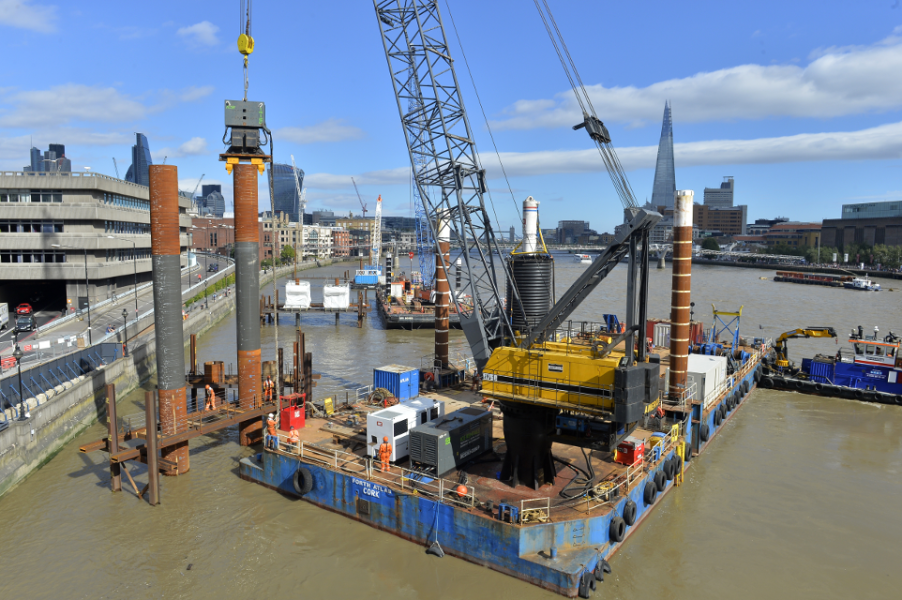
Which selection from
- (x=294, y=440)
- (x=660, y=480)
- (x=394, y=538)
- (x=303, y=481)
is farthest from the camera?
(x=294, y=440)

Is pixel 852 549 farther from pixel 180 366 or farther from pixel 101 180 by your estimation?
pixel 101 180

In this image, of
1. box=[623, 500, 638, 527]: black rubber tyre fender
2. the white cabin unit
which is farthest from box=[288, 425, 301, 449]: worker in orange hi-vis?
the white cabin unit

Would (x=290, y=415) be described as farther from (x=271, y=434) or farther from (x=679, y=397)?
(x=679, y=397)

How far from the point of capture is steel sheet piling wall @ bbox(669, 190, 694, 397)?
2709cm

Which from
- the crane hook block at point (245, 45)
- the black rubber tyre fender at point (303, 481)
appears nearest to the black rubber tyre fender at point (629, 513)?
the black rubber tyre fender at point (303, 481)

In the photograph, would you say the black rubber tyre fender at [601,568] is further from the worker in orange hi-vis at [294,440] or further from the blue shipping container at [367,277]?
the blue shipping container at [367,277]

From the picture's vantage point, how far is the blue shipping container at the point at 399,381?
92.0 ft

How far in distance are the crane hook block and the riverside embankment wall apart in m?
10.2

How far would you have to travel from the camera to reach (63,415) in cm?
2673

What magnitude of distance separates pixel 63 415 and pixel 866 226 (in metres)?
213

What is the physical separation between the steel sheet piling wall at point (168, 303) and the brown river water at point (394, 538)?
7.67ft

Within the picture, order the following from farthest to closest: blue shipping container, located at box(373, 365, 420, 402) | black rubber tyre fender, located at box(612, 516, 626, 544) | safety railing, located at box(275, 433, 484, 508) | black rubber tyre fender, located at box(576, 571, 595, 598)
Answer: blue shipping container, located at box(373, 365, 420, 402), safety railing, located at box(275, 433, 484, 508), black rubber tyre fender, located at box(612, 516, 626, 544), black rubber tyre fender, located at box(576, 571, 595, 598)

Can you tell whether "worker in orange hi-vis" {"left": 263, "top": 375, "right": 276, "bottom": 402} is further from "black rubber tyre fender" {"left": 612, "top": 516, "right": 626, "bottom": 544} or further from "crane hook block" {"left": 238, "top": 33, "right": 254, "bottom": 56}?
"black rubber tyre fender" {"left": 612, "top": 516, "right": 626, "bottom": 544}

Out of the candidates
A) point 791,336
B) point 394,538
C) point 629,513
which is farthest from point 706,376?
point 394,538
